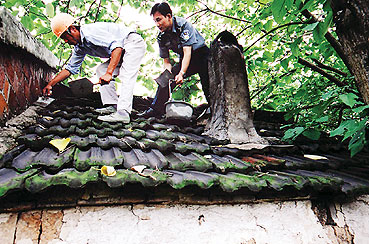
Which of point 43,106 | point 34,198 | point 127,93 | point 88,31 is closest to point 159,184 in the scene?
point 34,198

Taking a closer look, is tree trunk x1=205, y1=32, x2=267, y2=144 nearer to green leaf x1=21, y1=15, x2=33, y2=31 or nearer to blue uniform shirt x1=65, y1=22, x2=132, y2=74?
blue uniform shirt x1=65, y1=22, x2=132, y2=74

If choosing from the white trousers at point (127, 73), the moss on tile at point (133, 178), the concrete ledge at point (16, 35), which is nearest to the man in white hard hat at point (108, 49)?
the white trousers at point (127, 73)

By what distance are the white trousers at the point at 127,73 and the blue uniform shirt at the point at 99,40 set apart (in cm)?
13

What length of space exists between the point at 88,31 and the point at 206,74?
1.86 meters

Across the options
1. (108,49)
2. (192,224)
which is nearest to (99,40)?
(108,49)

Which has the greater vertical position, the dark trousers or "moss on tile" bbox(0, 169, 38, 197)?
the dark trousers

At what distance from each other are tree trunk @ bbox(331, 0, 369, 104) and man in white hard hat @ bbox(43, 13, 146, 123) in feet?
8.28

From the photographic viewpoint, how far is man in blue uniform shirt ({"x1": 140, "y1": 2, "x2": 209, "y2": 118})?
344 cm

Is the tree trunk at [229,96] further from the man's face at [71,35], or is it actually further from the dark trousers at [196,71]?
the man's face at [71,35]

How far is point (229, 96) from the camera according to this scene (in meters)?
3.04

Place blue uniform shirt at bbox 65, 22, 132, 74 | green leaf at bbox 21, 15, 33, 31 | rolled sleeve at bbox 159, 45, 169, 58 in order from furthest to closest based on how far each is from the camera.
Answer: rolled sleeve at bbox 159, 45, 169, 58 < green leaf at bbox 21, 15, 33, 31 < blue uniform shirt at bbox 65, 22, 132, 74

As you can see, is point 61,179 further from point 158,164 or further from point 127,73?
point 127,73

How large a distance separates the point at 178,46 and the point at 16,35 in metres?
2.11

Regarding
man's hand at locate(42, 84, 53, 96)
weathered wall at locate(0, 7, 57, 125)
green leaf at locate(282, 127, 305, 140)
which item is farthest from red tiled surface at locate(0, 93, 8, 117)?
green leaf at locate(282, 127, 305, 140)
